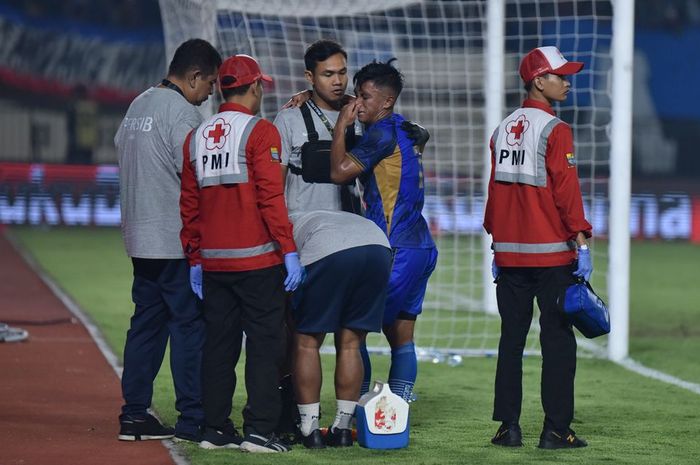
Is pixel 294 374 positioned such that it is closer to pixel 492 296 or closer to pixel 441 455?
pixel 441 455

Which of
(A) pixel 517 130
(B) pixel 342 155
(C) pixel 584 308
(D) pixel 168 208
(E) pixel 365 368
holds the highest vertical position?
(A) pixel 517 130

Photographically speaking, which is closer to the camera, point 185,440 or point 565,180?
point 565,180

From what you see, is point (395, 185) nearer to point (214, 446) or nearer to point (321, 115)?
point (321, 115)

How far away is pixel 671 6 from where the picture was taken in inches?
1110

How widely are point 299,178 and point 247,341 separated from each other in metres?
0.83

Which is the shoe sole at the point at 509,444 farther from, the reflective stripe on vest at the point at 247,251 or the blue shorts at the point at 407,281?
the reflective stripe on vest at the point at 247,251

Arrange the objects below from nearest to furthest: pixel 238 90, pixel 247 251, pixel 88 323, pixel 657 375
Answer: pixel 247 251
pixel 238 90
pixel 657 375
pixel 88 323

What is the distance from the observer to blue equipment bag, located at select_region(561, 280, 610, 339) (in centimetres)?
607

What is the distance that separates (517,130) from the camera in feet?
20.3

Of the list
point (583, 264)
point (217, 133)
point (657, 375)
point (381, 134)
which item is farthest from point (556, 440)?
point (657, 375)

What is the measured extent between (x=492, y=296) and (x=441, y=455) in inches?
245

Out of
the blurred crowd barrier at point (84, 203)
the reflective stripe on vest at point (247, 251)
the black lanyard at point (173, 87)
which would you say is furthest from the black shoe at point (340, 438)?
the blurred crowd barrier at point (84, 203)

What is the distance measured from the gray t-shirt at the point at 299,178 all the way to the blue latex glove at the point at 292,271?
1.83ft

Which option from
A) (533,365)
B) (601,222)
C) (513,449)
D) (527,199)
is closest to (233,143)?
(527,199)
